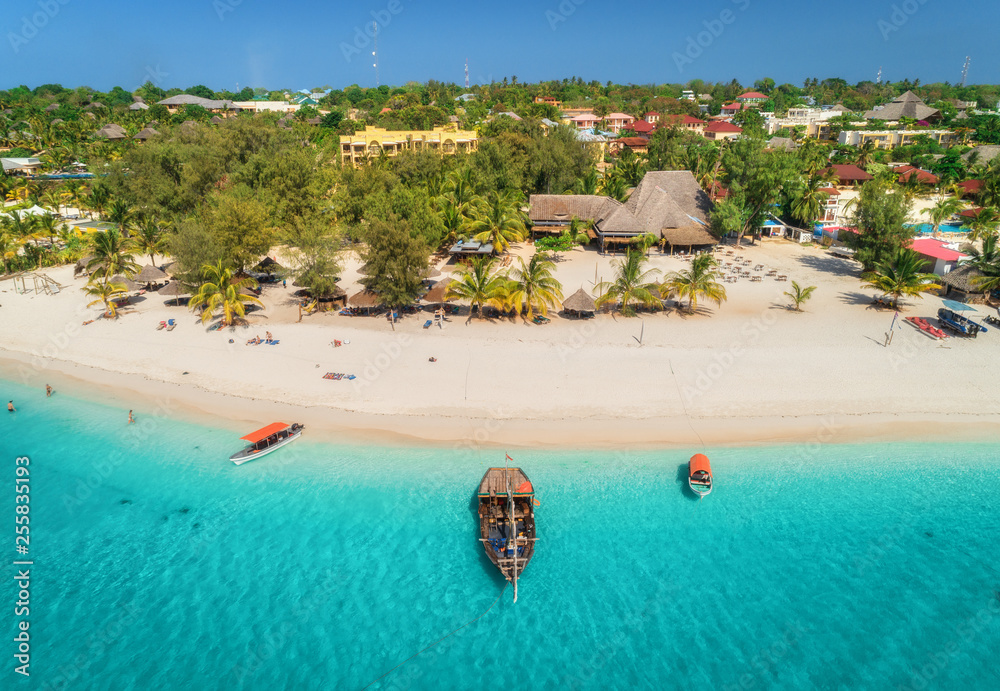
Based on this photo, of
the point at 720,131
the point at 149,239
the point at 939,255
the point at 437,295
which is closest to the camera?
the point at 437,295

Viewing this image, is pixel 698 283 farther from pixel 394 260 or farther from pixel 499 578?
pixel 499 578

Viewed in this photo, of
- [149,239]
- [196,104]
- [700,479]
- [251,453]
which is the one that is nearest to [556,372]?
[700,479]

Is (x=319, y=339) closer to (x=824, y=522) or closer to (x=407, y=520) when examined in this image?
(x=407, y=520)

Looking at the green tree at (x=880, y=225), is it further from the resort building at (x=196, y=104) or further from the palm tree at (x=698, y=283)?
the resort building at (x=196, y=104)

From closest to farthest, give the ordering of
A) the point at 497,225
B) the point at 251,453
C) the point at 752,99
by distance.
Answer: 1. the point at 251,453
2. the point at 497,225
3. the point at 752,99

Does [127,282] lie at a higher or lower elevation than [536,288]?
lower

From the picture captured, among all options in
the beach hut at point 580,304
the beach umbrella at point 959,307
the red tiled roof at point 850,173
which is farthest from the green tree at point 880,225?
the red tiled roof at point 850,173
